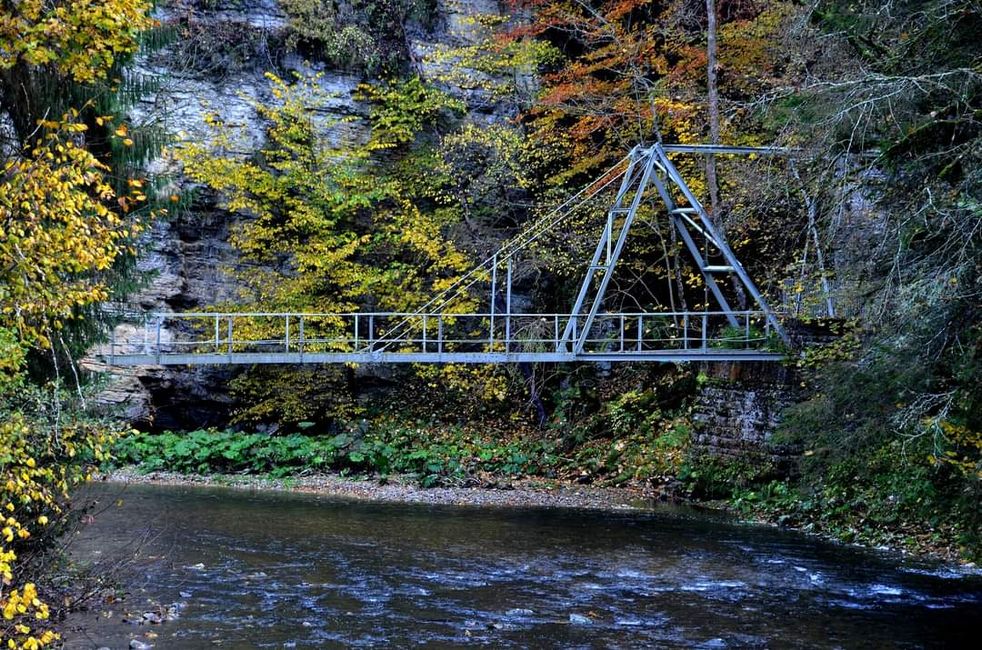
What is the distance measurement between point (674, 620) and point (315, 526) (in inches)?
226

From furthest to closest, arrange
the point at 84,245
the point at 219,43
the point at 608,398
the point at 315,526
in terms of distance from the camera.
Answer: the point at 219,43 → the point at 608,398 → the point at 315,526 → the point at 84,245

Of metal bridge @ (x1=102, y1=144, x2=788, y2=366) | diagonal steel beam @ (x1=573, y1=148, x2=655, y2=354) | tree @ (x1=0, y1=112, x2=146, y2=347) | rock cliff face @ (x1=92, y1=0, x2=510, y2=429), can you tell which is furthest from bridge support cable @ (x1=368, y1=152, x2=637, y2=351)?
tree @ (x1=0, y1=112, x2=146, y2=347)

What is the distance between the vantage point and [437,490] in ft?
50.3

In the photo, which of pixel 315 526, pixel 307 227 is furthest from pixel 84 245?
pixel 307 227

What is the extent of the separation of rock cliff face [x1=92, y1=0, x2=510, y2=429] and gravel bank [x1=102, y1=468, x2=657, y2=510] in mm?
3465

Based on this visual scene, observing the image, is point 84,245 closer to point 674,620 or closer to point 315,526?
point 674,620

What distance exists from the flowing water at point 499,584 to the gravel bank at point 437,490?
4.14ft

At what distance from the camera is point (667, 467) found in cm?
1537

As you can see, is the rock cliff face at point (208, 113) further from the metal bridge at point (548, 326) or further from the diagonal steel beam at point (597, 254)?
the diagonal steel beam at point (597, 254)

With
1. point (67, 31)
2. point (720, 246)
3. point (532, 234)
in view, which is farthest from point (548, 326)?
point (67, 31)

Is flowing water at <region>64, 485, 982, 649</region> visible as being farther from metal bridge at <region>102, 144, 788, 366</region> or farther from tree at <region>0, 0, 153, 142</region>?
tree at <region>0, 0, 153, 142</region>

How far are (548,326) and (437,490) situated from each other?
460 cm

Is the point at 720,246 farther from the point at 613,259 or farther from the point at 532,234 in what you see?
the point at 532,234

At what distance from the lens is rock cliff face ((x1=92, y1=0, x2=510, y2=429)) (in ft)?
65.0
